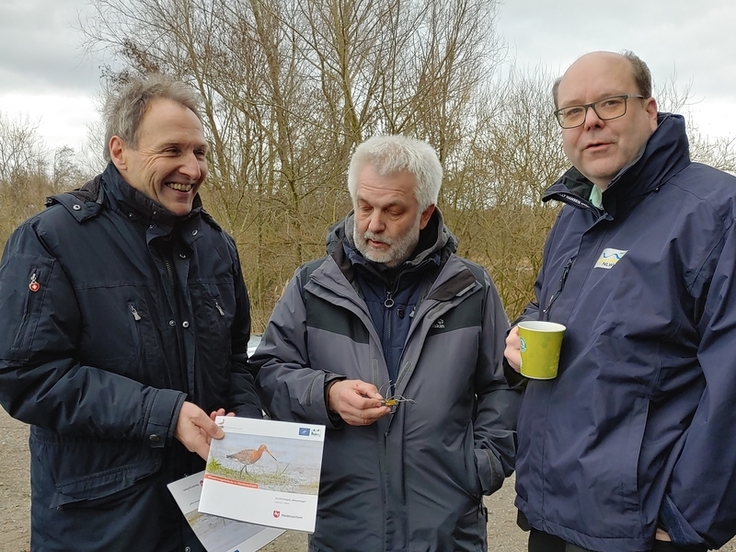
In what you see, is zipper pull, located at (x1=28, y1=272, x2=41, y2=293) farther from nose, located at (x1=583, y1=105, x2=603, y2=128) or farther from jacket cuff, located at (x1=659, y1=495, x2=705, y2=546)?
jacket cuff, located at (x1=659, y1=495, x2=705, y2=546)

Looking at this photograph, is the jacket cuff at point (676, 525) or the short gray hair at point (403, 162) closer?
the jacket cuff at point (676, 525)

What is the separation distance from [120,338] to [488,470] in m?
1.33

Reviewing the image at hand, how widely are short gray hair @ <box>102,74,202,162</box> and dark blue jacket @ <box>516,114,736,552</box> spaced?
59.1 inches

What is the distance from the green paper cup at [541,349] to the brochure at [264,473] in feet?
2.23

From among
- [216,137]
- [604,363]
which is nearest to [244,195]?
[216,137]

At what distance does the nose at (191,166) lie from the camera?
193cm

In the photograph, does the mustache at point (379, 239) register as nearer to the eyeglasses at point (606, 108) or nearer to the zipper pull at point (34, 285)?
the eyeglasses at point (606, 108)

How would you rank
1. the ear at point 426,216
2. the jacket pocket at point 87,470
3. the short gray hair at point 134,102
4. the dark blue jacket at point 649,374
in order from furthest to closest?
1. the ear at point 426,216
2. the short gray hair at point 134,102
3. the jacket pocket at point 87,470
4. the dark blue jacket at point 649,374

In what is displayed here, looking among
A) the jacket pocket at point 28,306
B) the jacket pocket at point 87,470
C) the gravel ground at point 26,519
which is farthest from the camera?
the gravel ground at point 26,519

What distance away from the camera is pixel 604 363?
1.55 meters

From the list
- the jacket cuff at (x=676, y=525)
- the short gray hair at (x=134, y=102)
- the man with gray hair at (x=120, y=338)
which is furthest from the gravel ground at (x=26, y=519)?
the short gray hair at (x=134, y=102)

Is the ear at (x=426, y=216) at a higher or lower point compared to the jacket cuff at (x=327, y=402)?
higher

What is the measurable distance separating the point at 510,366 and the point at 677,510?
2.24 ft

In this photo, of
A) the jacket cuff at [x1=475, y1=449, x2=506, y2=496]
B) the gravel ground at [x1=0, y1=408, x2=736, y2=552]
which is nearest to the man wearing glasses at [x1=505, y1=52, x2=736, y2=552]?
the jacket cuff at [x1=475, y1=449, x2=506, y2=496]
